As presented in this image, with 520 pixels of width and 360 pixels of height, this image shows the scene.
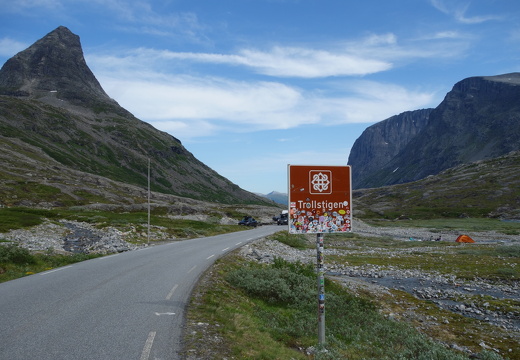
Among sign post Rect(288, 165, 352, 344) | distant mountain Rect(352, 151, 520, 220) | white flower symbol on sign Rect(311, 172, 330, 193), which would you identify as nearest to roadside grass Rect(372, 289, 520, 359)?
sign post Rect(288, 165, 352, 344)

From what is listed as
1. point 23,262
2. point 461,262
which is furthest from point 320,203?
point 461,262

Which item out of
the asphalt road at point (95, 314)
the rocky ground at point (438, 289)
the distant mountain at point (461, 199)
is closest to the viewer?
the asphalt road at point (95, 314)

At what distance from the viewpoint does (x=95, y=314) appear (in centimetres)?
1102

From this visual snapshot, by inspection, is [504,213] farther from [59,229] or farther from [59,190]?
[59,190]

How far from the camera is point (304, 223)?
10234 millimetres

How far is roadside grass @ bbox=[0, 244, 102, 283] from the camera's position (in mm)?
18812

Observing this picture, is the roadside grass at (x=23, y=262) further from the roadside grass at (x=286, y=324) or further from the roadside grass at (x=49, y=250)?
the roadside grass at (x=286, y=324)

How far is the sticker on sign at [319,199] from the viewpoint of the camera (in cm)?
1015

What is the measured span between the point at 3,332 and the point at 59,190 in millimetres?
114356

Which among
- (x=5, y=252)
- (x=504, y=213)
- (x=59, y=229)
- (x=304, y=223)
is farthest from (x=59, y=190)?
(x=504, y=213)

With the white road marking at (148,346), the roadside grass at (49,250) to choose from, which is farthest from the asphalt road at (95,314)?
the roadside grass at (49,250)

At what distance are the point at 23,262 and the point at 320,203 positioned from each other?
18.9 m

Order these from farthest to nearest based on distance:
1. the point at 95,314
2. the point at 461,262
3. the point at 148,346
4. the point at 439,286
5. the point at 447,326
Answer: the point at 461,262, the point at 439,286, the point at 447,326, the point at 95,314, the point at 148,346

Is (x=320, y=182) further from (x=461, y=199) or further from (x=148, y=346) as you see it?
(x=461, y=199)
